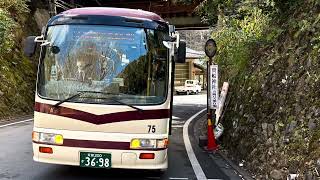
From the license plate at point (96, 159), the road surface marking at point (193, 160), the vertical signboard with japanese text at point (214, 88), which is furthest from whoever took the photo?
the vertical signboard with japanese text at point (214, 88)

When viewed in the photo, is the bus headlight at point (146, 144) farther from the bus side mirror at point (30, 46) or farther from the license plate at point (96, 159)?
the bus side mirror at point (30, 46)

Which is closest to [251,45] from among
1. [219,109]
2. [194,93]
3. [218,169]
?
[219,109]

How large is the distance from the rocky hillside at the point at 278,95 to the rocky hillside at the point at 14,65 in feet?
35.9

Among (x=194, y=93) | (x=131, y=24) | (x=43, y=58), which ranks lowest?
(x=194, y=93)

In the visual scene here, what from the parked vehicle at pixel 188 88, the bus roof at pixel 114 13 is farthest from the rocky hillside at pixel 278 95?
the parked vehicle at pixel 188 88

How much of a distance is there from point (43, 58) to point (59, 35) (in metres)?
0.46

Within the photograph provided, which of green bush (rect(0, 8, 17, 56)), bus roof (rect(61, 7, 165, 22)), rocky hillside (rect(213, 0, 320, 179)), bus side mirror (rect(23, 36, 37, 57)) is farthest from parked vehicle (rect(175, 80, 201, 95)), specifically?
bus side mirror (rect(23, 36, 37, 57))

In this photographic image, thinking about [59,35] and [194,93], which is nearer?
[59,35]

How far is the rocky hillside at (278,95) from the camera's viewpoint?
7141 millimetres

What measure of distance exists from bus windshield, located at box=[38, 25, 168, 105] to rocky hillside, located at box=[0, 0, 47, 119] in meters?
12.4

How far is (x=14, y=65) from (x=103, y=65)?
56.5 ft

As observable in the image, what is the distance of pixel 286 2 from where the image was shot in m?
11.2

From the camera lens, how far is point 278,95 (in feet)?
29.0

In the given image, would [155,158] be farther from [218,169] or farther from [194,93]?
[194,93]
